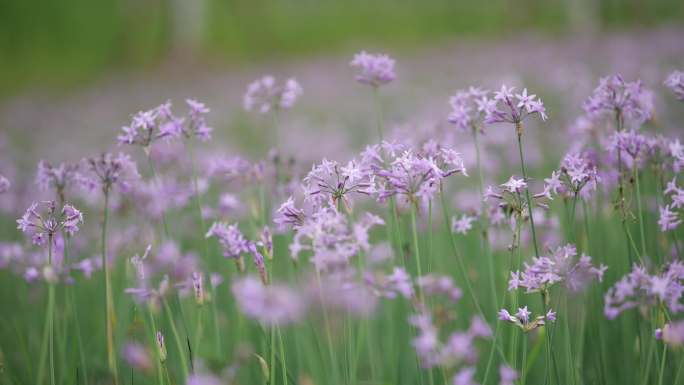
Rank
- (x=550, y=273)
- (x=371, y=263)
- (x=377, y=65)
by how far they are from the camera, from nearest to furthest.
A: 1. (x=550, y=273)
2. (x=377, y=65)
3. (x=371, y=263)

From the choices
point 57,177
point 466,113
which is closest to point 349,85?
point 466,113

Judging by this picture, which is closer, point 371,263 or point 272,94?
point 272,94

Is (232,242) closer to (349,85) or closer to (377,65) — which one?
(377,65)

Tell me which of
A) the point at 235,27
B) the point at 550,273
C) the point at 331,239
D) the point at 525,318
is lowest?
the point at 525,318

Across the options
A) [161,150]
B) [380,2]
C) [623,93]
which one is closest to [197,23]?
[380,2]

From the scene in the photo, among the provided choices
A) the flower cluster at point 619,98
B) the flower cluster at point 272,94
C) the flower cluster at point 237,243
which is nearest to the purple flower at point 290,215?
the flower cluster at point 237,243

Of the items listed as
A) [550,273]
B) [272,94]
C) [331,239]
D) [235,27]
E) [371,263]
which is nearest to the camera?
[331,239]

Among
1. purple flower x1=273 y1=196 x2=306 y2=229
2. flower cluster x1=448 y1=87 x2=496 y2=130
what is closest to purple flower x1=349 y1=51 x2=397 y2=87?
flower cluster x1=448 y1=87 x2=496 y2=130

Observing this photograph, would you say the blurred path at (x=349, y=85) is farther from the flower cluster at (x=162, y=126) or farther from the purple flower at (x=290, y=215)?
the purple flower at (x=290, y=215)

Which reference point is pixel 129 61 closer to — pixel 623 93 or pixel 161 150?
Result: pixel 161 150
